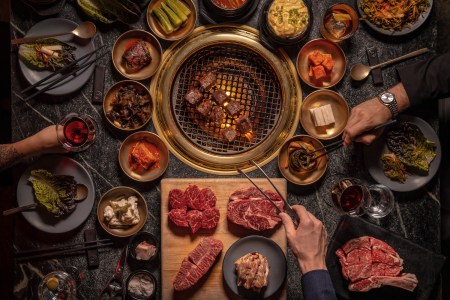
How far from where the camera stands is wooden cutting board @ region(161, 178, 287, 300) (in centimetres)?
450

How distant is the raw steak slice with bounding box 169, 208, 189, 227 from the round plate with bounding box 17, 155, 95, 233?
32.8 inches

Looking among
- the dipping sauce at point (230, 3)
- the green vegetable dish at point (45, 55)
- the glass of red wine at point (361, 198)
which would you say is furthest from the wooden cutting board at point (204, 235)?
the dipping sauce at point (230, 3)

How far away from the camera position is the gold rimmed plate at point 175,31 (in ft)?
15.8

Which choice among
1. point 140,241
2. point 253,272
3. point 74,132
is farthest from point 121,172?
point 253,272

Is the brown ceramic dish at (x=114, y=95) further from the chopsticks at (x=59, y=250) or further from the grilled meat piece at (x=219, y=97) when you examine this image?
the chopsticks at (x=59, y=250)

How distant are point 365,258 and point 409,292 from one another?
0.51 m

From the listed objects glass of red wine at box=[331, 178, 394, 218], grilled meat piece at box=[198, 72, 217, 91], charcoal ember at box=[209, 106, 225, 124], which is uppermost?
grilled meat piece at box=[198, 72, 217, 91]

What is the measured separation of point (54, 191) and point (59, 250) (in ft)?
1.97

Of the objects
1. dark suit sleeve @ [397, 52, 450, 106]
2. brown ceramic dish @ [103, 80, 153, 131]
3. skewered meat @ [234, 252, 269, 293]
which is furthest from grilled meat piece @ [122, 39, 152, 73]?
dark suit sleeve @ [397, 52, 450, 106]

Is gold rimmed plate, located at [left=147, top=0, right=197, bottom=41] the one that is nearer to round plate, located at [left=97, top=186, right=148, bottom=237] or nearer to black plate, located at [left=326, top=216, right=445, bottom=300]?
round plate, located at [left=97, top=186, right=148, bottom=237]

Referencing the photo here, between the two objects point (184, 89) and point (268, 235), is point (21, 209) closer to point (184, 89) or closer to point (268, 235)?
point (184, 89)

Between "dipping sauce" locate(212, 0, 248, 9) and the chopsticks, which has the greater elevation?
"dipping sauce" locate(212, 0, 248, 9)

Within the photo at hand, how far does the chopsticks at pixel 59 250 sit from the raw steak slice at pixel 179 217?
2.40ft

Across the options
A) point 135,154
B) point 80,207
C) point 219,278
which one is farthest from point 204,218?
point 80,207
